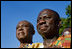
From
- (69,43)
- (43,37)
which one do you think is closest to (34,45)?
(43,37)

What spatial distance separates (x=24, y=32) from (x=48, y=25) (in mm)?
734

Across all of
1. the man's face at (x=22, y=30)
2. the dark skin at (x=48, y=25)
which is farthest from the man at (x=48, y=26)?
the man's face at (x=22, y=30)

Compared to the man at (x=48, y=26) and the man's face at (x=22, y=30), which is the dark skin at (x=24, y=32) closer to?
the man's face at (x=22, y=30)

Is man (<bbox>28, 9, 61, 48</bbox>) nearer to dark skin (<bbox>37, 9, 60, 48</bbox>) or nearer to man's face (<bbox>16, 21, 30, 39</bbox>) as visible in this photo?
dark skin (<bbox>37, 9, 60, 48</bbox>)

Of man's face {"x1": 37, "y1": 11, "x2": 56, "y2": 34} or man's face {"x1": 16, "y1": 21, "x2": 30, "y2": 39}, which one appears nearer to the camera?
man's face {"x1": 37, "y1": 11, "x2": 56, "y2": 34}

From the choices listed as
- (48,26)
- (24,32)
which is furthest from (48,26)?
(24,32)

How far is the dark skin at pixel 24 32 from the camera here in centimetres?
470

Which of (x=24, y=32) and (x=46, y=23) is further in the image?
(x=24, y=32)

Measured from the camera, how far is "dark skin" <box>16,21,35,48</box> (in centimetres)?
470

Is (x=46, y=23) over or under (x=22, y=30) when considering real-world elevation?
over

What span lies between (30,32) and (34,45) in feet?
1.43

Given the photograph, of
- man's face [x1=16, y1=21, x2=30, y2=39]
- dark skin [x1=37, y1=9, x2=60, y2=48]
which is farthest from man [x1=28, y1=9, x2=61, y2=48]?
man's face [x1=16, y1=21, x2=30, y2=39]

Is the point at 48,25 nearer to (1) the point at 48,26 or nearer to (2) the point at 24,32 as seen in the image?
(1) the point at 48,26

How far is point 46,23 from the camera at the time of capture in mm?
4246
